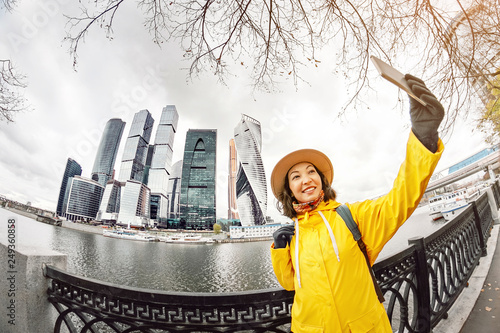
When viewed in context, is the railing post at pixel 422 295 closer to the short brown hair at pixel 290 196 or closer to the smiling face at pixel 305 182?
the short brown hair at pixel 290 196

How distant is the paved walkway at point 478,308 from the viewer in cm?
219

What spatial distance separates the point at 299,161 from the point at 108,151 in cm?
13870

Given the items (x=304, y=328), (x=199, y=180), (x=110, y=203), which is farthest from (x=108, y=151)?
(x=304, y=328)

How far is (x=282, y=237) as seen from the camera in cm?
137

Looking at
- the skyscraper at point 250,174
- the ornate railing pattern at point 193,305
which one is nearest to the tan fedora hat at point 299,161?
the ornate railing pattern at point 193,305

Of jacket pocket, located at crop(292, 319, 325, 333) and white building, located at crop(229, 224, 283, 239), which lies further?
white building, located at crop(229, 224, 283, 239)

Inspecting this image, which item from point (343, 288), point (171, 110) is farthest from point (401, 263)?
point (171, 110)

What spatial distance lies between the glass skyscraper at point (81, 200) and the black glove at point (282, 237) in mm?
107820

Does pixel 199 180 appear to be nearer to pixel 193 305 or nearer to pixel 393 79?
pixel 193 305

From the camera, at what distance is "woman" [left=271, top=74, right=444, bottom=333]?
3.45 feet

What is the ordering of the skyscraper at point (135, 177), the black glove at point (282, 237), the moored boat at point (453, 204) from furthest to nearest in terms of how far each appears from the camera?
the skyscraper at point (135, 177) → the moored boat at point (453, 204) → the black glove at point (282, 237)

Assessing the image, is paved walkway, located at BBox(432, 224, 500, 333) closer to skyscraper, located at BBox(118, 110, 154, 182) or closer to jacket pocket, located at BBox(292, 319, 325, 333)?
jacket pocket, located at BBox(292, 319, 325, 333)

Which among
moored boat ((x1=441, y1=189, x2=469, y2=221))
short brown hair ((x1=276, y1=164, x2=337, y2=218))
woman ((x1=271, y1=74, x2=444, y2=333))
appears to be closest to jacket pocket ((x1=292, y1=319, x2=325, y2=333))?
woman ((x1=271, y1=74, x2=444, y2=333))

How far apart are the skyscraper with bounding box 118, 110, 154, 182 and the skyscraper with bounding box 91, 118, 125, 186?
16.8 ft
